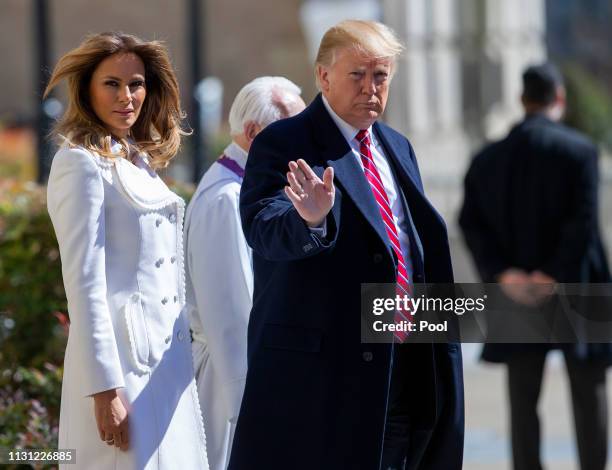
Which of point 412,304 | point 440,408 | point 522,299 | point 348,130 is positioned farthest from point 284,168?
point 522,299

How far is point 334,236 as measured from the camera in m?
3.51

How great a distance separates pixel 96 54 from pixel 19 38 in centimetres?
2145

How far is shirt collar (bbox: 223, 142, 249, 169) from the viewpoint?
14.9ft

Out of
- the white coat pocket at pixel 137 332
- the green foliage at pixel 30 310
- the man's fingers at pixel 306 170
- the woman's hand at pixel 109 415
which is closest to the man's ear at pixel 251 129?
the white coat pocket at pixel 137 332

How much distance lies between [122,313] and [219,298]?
0.65 metres

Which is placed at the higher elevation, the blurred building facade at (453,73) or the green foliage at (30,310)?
the blurred building facade at (453,73)

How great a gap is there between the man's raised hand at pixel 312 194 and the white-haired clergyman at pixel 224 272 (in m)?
0.94

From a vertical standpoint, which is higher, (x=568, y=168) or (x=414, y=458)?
(x=568, y=168)

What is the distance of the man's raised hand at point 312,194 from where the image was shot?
11.1 feet

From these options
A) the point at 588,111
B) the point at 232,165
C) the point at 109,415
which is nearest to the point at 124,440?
the point at 109,415

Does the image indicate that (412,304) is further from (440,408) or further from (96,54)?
(96,54)

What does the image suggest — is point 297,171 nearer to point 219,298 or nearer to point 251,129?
point 219,298

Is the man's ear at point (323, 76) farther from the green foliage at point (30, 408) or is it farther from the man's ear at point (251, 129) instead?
the green foliage at point (30, 408)

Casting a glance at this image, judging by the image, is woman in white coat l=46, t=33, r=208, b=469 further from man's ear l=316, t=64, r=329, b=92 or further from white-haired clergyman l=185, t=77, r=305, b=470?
man's ear l=316, t=64, r=329, b=92
